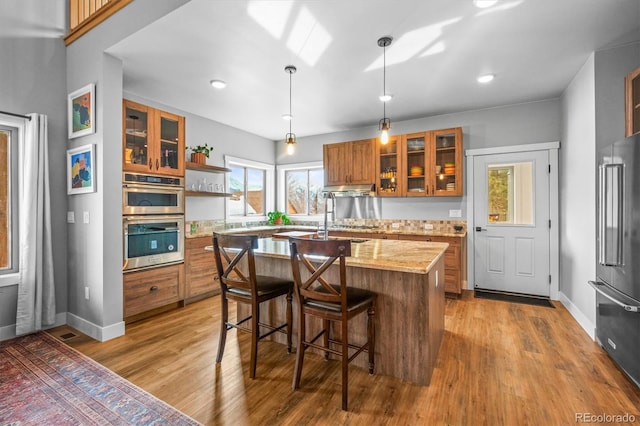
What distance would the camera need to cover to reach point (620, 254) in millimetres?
2201

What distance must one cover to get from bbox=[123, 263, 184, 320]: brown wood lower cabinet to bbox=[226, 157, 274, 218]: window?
1719 millimetres

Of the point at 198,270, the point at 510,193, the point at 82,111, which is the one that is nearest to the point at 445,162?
the point at 510,193

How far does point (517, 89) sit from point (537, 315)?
8.81 feet

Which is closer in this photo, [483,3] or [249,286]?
[483,3]

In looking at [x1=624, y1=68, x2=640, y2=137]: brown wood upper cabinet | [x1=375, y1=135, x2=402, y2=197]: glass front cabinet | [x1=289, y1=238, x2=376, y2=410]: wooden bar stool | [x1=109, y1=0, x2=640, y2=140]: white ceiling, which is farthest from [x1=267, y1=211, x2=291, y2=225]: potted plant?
[x1=624, y1=68, x2=640, y2=137]: brown wood upper cabinet

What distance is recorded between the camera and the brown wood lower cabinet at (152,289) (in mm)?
3282

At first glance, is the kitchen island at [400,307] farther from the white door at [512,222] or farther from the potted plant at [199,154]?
the potted plant at [199,154]

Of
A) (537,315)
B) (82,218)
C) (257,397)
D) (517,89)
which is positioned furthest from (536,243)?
(82,218)

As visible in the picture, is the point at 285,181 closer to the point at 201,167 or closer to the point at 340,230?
the point at 340,230

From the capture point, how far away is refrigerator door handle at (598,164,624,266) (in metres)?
2.21

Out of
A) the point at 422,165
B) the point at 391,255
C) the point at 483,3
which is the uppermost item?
the point at 483,3

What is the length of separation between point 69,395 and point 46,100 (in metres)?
2.84

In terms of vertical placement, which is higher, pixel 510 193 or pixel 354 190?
pixel 354 190

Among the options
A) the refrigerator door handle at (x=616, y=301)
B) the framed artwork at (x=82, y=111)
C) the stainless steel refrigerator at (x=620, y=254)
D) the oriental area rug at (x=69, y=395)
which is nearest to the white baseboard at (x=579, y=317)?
the stainless steel refrigerator at (x=620, y=254)
